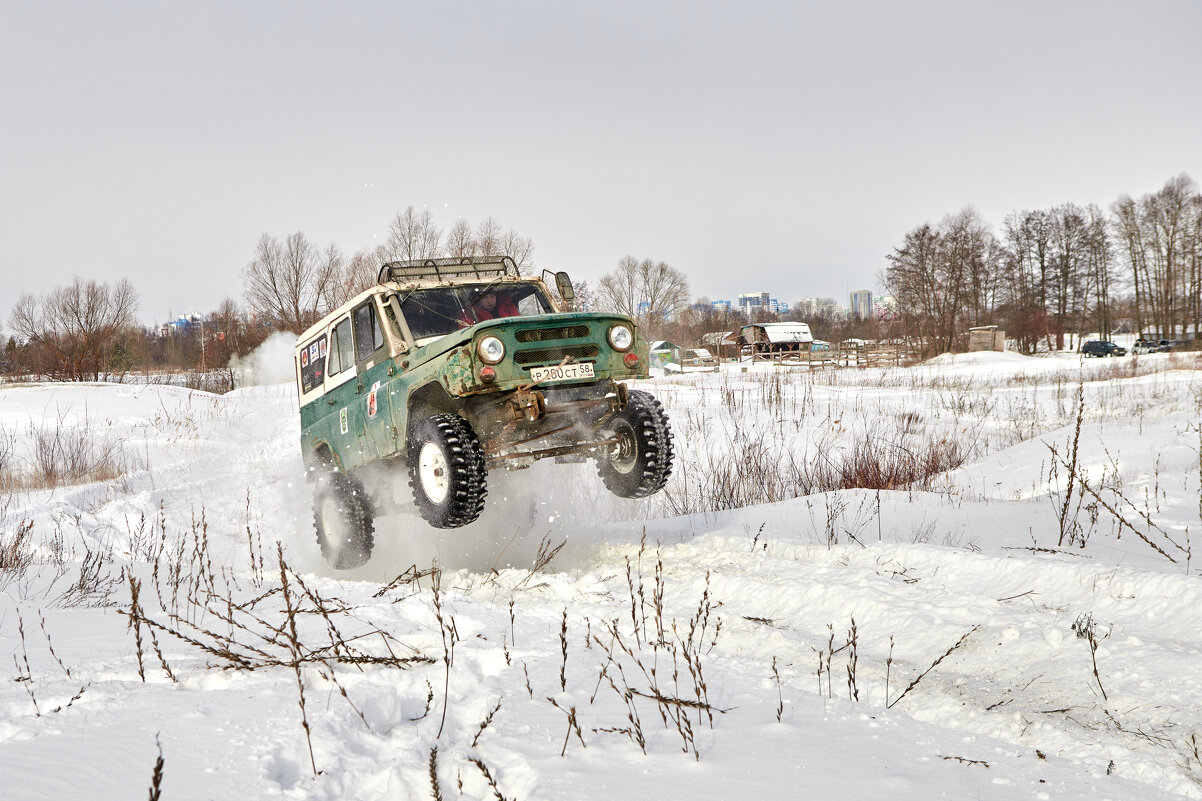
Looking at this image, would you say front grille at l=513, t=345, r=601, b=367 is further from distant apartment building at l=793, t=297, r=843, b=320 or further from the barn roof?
distant apartment building at l=793, t=297, r=843, b=320

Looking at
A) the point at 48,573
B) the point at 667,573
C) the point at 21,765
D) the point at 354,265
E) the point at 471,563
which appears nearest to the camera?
the point at 21,765

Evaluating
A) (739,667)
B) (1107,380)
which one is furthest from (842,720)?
(1107,380)

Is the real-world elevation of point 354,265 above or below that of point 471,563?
above

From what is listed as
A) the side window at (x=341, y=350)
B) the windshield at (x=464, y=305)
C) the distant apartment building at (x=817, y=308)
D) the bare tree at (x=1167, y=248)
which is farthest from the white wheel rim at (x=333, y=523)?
the distant apartment building at (x=817, y=308)

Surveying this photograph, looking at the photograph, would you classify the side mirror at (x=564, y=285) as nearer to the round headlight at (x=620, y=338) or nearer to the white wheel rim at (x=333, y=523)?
the round headlight at (x=620, y=338)

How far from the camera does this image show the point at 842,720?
301cm

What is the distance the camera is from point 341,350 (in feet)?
24.7

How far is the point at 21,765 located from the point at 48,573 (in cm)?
476

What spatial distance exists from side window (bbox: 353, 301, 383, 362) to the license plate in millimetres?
1762

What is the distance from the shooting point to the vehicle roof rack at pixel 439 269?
283 inches

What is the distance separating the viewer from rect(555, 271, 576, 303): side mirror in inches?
280

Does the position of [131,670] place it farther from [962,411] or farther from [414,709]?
[962,411]

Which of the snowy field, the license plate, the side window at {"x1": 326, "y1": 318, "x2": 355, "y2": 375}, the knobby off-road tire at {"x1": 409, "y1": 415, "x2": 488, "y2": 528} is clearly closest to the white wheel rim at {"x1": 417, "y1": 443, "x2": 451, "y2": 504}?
the knobby off-road tire at {"x1": 409, "y1": 415, "x2": 488, "y2": 528}

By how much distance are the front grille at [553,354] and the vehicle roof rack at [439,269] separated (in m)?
1.79
